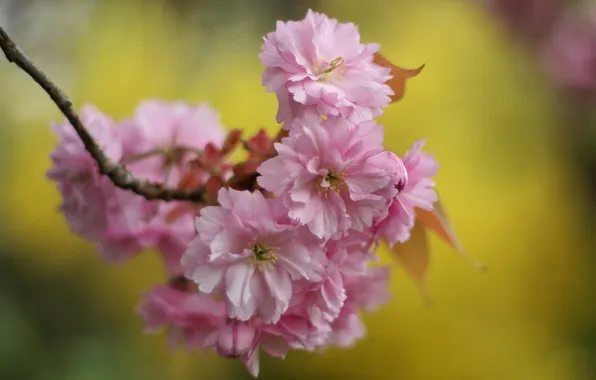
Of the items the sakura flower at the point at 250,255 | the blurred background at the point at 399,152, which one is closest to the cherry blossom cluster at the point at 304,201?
the sakura flower at the point at 250,255

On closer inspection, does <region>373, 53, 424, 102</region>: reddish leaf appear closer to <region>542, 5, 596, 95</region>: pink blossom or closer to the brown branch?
the brown branch

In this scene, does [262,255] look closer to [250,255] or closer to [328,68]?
[250,255]

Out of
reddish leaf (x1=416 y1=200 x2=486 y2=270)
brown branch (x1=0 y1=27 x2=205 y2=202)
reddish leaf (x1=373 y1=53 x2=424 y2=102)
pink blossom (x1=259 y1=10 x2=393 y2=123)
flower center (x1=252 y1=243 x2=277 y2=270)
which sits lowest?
flower center (x1=252 y1=243 x2=277 y2=270)

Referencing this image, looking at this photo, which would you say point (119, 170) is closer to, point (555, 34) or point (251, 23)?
point (251, 23)

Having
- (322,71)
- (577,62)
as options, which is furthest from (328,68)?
(577,62)

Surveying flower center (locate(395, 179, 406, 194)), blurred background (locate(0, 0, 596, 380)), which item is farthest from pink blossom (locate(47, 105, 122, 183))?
blurred background (locate(0, 0, 596, 380))
